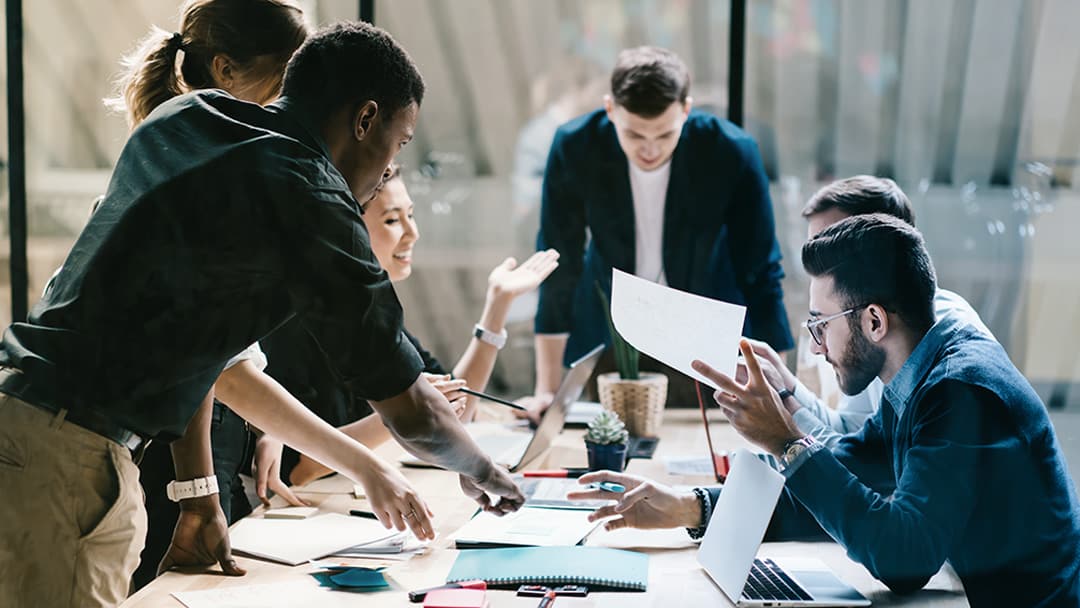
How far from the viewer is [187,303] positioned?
4.22 ft

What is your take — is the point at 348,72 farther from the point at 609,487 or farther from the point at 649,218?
the point at 649,218

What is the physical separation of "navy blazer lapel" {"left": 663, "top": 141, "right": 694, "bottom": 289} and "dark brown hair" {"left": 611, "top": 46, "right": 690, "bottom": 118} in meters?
0.20

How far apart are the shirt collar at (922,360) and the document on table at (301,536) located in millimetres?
812

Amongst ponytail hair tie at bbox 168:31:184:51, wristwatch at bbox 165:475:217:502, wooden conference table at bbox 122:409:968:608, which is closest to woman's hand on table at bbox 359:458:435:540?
wooden conference table at bbox 122:409:968:608

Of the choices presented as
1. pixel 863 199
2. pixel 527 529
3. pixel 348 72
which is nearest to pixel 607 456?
pixel 527 529

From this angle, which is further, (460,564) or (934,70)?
(934,70)

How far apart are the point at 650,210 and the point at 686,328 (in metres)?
1.49

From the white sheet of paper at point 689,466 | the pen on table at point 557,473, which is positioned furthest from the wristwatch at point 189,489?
the white sheet of paper at point 689,466

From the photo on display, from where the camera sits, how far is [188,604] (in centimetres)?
142

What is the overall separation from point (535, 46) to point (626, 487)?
2.85m

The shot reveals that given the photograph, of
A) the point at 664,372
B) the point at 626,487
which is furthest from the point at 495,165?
the point at 626,487

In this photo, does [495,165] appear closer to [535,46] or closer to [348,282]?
[535,46]

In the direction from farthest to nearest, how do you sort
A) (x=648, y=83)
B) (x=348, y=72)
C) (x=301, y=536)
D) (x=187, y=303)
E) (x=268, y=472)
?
(x=648, y=83)
(x=268, y=472)
(x=301, y=536)
(x=348, y=72)
(x=187, y=303)

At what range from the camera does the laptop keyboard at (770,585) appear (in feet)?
4.69
